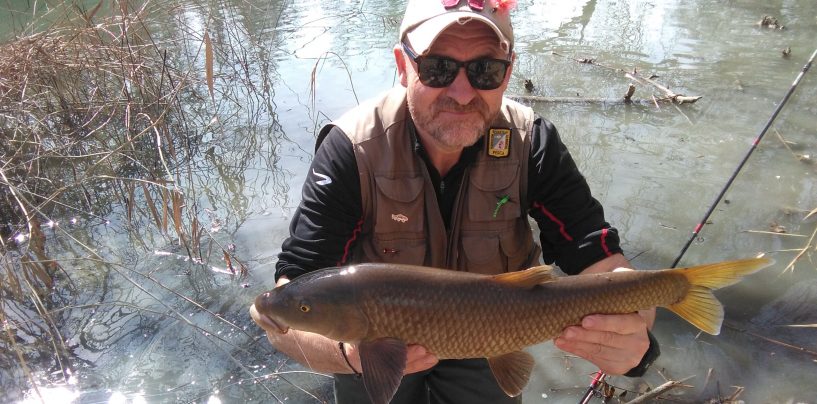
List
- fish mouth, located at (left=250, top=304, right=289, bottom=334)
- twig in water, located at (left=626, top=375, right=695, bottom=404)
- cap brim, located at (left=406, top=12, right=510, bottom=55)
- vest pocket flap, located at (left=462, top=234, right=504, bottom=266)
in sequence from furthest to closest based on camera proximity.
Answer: twig in water, located at (left=626, top=375, right=695, bottom=404)
vest pocket flap, located at (left=462, top=234, right=504, bottom=266)
cap brim, located at (left=406, top=12, right=510, bottom=55)
fish mouth, located at (left=250, top=304, right=289, bottom=334)

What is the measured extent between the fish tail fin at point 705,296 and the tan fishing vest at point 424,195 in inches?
30.7

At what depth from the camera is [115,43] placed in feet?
17.5

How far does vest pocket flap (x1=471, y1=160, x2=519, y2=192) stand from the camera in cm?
238

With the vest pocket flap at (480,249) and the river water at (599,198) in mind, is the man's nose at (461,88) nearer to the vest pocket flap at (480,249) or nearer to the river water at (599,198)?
the vest pocket flap at (480,249)

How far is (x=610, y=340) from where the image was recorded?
198 centimetres

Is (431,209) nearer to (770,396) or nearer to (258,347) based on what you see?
(258,347)

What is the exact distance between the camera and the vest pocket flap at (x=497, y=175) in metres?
2.38

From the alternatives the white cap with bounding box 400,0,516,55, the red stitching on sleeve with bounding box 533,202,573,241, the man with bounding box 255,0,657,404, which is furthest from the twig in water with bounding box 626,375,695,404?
the white cap with bounding box 400,0,516,55

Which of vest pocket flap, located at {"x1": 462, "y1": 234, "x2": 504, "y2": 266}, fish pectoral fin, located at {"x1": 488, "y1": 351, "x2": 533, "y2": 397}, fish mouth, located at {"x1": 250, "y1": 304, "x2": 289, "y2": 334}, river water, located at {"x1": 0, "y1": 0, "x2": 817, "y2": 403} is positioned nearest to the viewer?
fish mouth, located at {"x1": 250, "y1": 304, "x2": 289, "y2": 334}

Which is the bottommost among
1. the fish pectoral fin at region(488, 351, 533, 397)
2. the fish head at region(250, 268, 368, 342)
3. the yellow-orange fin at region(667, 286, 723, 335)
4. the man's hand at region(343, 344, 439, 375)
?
the fish pectoral fin at region(488, 351, 533, 397)

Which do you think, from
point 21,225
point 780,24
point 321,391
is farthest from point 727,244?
point 780,24

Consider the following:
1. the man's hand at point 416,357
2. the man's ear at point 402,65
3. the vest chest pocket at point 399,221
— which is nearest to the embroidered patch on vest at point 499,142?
the vest chest pocket at point 399,221

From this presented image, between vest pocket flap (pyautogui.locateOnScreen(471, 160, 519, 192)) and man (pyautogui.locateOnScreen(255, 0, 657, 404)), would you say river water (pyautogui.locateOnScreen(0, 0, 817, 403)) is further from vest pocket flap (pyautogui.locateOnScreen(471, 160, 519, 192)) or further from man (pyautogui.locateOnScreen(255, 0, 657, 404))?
vest pocket flap (pyautogui.locateOnScreen(471, 160, 519, 192))

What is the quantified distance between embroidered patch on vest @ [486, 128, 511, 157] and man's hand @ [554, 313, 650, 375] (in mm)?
827
